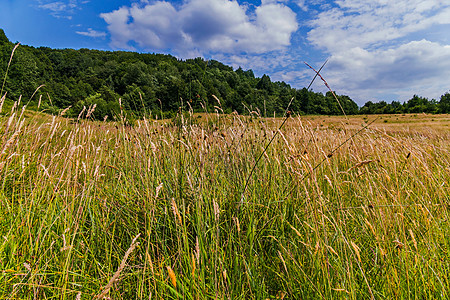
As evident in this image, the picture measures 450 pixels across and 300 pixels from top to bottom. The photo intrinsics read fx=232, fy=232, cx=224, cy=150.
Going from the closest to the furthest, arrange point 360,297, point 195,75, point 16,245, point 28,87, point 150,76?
point 360,297 < point 16,245 < point 195,75 < point 28,87 < point 150,76

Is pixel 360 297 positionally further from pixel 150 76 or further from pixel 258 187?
pixel 150 76

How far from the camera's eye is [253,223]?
5.61 ft

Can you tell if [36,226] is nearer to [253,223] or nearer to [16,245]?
[16,245]

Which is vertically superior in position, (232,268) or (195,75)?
(195,75)

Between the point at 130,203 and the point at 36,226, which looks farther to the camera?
the point at 130,203

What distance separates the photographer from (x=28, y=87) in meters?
53.8

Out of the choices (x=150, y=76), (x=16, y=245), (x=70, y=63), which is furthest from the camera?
(x=70, y=63)

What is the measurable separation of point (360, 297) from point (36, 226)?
7.58ft

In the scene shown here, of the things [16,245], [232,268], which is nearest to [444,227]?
[232,268]

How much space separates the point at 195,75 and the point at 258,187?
2.33m

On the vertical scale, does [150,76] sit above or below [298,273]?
above

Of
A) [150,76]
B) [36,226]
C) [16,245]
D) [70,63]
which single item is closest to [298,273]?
[16,245]

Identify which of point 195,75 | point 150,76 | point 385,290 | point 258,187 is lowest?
point 385,290

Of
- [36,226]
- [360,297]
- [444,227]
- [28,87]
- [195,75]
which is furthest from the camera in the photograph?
[28,87]
